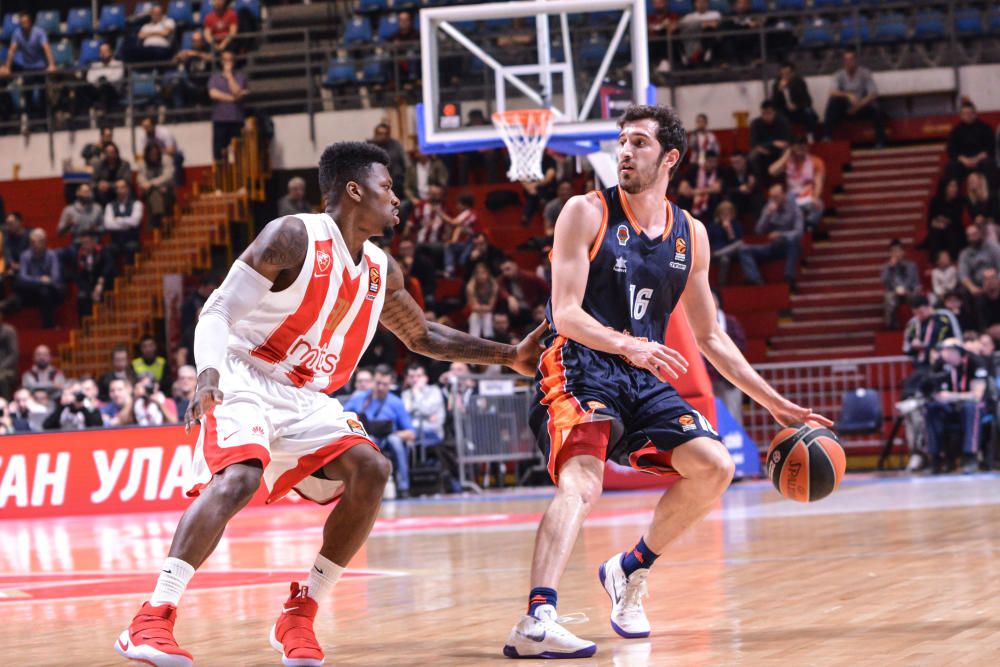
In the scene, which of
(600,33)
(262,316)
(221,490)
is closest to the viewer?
(221,490)

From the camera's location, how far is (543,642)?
5.16 meters

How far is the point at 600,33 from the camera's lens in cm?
1341

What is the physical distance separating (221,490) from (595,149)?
903cm

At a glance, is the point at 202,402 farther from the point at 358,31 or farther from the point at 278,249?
the point at 358,31

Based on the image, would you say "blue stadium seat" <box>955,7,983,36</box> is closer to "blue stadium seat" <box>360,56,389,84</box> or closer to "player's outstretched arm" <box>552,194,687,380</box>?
"blue stadium seat" <box>360,56,389,84</box>

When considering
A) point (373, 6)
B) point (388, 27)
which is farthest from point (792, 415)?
point (373, 6)

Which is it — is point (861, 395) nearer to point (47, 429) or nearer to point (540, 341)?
point (47, 429)

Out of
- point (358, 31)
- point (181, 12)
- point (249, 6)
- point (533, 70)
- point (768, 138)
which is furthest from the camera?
point (181, 12)

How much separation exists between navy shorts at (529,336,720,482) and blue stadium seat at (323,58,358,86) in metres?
17.1

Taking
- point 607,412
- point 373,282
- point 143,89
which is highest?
point 143,89

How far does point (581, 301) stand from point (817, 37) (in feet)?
54.9

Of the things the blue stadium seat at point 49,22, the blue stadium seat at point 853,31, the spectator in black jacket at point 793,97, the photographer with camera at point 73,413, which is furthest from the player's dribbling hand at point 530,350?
the blue stadium seat at point 49,22

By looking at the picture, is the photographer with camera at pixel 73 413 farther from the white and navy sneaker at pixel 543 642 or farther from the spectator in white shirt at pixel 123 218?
the white and navy sneaker at pixel 543 642

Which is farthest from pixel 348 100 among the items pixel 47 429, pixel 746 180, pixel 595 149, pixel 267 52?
pixel 595 149
